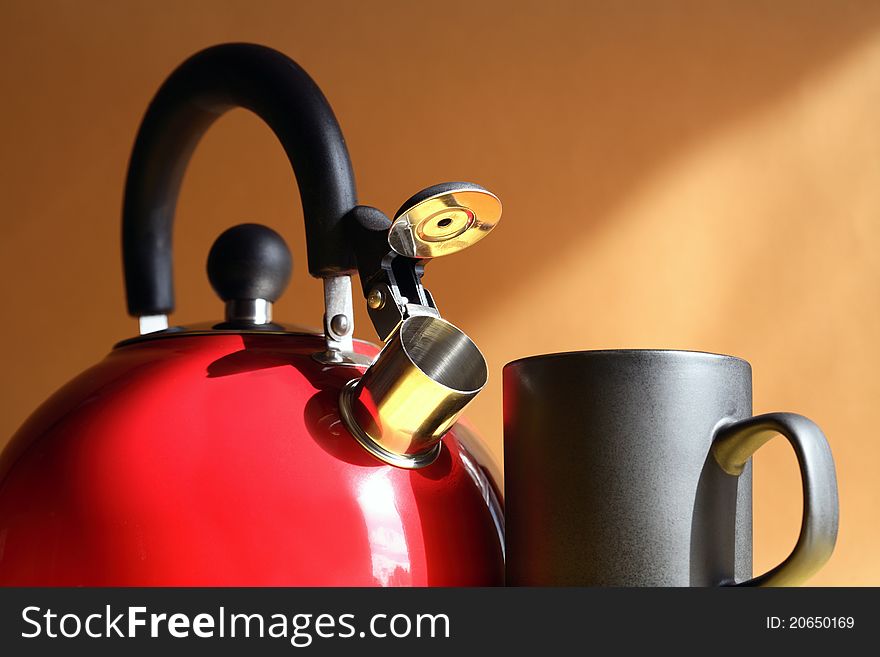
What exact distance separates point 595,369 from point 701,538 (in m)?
0.07

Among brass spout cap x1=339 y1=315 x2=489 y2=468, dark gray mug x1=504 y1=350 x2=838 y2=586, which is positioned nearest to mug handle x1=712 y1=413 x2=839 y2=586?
dark gray mug x1=504 y1=350 x2=838 y2=586

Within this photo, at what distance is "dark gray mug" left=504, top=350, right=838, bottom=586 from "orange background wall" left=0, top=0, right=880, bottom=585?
819 millimetres

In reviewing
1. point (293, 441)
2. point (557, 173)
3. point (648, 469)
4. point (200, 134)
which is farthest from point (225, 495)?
point (557, 173)

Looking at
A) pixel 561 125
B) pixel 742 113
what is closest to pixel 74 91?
pixel 561 125

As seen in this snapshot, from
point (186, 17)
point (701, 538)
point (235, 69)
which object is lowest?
point (701, 538)

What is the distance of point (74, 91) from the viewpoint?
3.75 ft

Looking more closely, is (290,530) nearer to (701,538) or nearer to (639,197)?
(701,538)

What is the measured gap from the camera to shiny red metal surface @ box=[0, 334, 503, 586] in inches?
11.9

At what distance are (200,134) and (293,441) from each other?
242mm

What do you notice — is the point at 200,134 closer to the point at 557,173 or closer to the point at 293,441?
the point at 293,441

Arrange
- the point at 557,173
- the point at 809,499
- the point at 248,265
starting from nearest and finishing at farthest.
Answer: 1. the point at 809,499
2. the point at 248,265
3. the point at 557,173

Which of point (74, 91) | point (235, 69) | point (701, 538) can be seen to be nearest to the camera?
point (701, 538)

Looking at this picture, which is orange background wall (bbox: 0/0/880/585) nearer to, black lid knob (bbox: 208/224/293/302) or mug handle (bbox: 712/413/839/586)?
black lid knob (bbox: 208/224/293/302)

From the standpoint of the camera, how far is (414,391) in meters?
0.32
